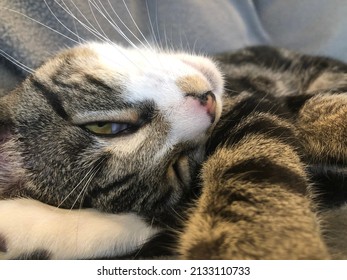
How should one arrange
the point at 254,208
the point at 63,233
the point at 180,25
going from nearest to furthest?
the point at 254,208 → the point at 63,233 → the point at 180,25

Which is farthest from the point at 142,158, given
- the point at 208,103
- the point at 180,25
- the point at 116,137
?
the point at 180,25

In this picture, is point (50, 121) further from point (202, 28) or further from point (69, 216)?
point (202, 28)

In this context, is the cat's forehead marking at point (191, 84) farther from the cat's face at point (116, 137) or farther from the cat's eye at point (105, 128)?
the cat's eye at point (105, 128)

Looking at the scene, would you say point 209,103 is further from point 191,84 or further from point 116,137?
point 116,137

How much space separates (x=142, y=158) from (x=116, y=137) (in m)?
0.07

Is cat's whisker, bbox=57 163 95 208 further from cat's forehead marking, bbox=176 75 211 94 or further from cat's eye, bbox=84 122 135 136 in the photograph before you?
cat's forehead marking, bbox=176 75 211 94

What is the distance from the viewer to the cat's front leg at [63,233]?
2.76 ft

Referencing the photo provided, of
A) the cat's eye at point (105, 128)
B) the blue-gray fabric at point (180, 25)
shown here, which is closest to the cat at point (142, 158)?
the cat's eye at point (105, 128)

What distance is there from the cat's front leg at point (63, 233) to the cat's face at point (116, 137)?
34 mm

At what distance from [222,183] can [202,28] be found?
3.06 ft

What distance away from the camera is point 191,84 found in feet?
3.00

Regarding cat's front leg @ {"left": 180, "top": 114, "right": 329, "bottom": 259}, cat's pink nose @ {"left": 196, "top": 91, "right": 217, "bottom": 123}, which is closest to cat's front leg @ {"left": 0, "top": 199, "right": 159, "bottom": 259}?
cat's front leg @ {"left": 180, "top": 114, "right": 329, "bottom": 259}
